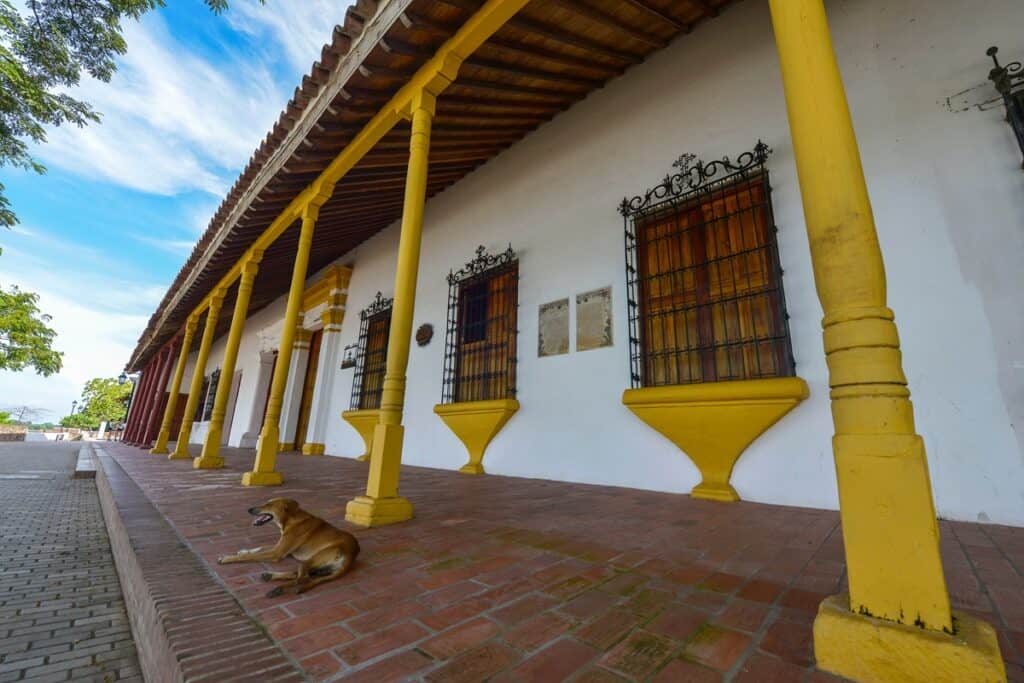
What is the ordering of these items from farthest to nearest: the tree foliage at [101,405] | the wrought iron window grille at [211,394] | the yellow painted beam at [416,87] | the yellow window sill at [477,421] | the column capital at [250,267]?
the tree foliage at [101,405] → the wrought iron window grille at [211,394] → the column capital at [250,267] → the yellow window sill at [477,421] → the yellow painted beam at [416,87]

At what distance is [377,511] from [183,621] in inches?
50.0

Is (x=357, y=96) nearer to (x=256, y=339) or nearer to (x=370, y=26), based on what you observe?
(x=370, y=26)

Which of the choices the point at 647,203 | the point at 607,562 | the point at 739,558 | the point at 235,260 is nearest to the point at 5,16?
the point at 235,260

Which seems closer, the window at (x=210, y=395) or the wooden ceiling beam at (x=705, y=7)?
the wooden ceiling beam at (x=705, y=7)

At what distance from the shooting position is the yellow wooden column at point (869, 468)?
93cm

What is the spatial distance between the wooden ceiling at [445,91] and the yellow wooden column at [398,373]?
493 mm

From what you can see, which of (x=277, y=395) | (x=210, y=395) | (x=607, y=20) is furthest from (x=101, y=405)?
(x=607, y=20)

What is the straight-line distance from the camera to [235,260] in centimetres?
672

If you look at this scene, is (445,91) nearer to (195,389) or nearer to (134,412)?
(195,389)

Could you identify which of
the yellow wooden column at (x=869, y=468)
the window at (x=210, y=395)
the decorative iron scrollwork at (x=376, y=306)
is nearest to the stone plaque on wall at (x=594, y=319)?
the yellow wooden column at (x=869, y=468)

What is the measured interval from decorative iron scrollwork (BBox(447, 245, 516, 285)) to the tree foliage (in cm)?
5165

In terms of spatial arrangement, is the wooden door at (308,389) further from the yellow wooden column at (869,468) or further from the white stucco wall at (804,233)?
the yellow wooden column at (869,468)

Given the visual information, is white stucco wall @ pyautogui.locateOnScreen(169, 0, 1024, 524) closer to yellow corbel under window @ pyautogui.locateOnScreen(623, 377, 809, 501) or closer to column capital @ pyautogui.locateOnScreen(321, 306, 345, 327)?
yellow corbel under window @ pyautogui.locateOnScreen(623, 377, 809, 501)

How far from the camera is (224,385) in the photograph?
544 centimetres
